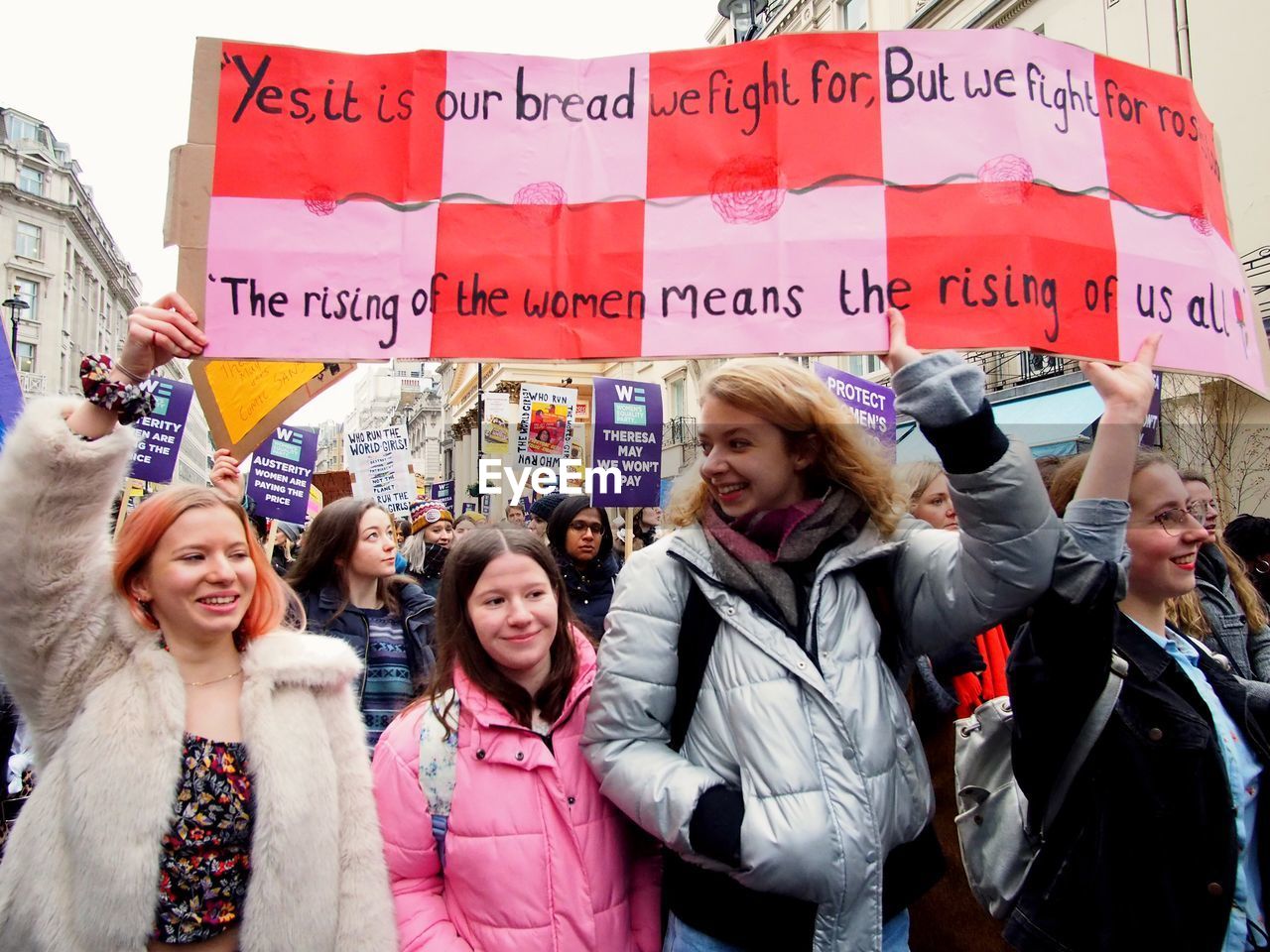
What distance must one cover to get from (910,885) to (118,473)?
76.5 inches

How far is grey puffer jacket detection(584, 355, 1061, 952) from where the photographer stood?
1532 millimetres

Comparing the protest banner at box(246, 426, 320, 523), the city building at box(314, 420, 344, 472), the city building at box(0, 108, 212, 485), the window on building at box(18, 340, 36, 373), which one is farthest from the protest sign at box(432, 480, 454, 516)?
the city building at box(314, 420, 344, 472)

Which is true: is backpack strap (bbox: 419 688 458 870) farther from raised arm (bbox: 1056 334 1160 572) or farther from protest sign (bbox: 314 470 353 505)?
protest sign (bbox: 314 470 353 505)

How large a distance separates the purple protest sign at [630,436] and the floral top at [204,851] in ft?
20.8

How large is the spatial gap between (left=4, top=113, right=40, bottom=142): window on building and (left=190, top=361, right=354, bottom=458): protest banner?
8151 cm

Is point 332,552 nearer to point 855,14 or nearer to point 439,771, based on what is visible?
point 439,771

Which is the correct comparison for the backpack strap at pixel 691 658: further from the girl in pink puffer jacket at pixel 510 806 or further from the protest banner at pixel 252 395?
the protest banner at pixel 252 395

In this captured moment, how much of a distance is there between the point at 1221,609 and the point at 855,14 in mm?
22546

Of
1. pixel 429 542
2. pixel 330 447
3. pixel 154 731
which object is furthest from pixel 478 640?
pixel 330 447

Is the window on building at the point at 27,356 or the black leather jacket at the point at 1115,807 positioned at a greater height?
the window on building at the point at 27,356

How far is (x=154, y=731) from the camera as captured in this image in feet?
5.87

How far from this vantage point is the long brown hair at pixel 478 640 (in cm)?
204

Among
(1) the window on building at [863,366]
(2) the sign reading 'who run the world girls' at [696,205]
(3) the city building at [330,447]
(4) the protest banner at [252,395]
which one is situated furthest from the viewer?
(3) the city building at [330,447]

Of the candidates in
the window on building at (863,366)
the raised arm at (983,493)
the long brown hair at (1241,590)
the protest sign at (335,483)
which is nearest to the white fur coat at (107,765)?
the raised arm at (983,493)
